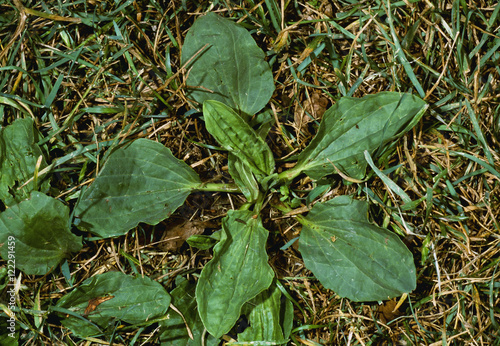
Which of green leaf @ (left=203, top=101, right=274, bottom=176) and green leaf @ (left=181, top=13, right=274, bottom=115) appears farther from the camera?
green leaf @ (left=181, top=13, right=274, bottom=115)

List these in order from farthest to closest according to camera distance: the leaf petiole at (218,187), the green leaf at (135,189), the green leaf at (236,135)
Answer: the leaf petiole at (218,187) → the green leaf at (135,189) → the green leaf at (236,135)

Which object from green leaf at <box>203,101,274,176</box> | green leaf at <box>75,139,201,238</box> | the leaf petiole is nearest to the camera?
green leaf at <box>203,101,274,176</box>

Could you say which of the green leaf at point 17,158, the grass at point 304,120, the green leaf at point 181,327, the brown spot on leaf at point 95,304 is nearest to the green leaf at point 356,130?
the grass at point 304,120

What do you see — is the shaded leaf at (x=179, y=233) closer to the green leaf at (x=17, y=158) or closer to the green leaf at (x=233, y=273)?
the green leaf at (x=233, y=273)

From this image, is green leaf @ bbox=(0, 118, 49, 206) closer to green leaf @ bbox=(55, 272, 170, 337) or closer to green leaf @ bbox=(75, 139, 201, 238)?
green leaf @ bbox=(75, 139, 201, 238)

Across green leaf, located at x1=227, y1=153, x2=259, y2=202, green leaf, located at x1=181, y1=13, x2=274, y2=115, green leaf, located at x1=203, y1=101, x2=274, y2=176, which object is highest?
green leaf, located at x1=181, y1=13, x2=274, y2=115

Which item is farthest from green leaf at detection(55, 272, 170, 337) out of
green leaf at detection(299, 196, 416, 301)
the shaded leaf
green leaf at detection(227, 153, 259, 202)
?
green leaf at detection(299, 196, 416, 301)

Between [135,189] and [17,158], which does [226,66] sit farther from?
[17,158]

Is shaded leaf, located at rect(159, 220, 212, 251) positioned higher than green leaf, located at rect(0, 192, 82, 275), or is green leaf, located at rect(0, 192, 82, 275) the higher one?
green leaf, located at rect(0, 192, 82, 275)
